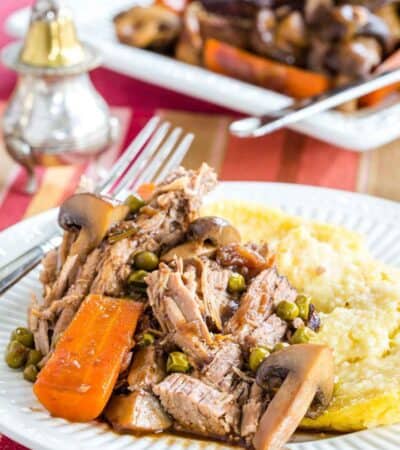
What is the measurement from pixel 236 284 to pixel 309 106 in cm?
202

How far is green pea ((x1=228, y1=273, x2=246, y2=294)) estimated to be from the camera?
3396mm

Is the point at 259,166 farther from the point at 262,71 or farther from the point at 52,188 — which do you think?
the point at 52,188

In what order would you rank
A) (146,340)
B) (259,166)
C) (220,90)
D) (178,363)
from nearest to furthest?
1. (178,363)
2. (146,340)
3. (259,166)
4. (220,90)

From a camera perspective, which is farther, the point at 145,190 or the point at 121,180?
the point at 121,180

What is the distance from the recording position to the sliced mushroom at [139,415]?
3008 mm

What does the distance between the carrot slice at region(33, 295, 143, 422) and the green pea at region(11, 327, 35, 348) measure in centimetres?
24

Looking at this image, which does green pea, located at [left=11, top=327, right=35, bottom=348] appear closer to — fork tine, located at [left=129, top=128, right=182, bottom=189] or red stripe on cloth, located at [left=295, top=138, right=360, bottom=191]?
fork tine, located at [left=129, top=128, right=182, bottom=189]

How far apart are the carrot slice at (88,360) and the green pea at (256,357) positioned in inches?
16.6

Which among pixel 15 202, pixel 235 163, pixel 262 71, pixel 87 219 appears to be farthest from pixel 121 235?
pixel 262 71

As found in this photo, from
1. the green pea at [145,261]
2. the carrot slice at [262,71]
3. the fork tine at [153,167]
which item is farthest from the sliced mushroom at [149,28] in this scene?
the green pea at [145,261]

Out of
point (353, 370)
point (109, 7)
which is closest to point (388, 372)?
point (353, 370)

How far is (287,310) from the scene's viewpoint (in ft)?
10.9

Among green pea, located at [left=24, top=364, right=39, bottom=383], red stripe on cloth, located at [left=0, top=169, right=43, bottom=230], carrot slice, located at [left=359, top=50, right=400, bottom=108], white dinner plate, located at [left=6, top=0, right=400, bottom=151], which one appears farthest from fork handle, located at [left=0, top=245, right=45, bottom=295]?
carrot slice, located at [left=359, top=50, right=400, bottom=108]

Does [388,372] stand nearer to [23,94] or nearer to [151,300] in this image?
[151,300]
